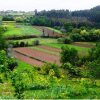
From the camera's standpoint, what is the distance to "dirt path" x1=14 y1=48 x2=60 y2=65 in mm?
64412

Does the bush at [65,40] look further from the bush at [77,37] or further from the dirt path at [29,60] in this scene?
the dirt path at [29,60]

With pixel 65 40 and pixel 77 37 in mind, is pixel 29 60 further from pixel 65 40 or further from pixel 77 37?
pixel 77 37

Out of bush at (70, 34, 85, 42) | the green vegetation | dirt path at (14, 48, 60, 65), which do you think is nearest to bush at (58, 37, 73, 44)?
the green vegetation

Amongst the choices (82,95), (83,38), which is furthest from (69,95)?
(83,38)

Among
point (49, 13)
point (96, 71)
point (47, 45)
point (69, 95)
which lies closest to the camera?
point (69, 95)

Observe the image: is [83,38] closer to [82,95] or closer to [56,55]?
[56,55]

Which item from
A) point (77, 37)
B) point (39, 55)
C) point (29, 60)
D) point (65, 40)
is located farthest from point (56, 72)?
point (77, 37)

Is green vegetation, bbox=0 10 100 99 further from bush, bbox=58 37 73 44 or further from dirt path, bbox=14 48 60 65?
dirt path, bbox=14 48 60 65

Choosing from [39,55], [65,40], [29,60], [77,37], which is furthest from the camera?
[77,37]

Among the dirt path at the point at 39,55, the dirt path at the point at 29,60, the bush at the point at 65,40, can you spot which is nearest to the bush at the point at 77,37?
the bush at the point at 65,40

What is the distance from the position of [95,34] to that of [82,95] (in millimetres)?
70072

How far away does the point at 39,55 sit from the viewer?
68.6 metres

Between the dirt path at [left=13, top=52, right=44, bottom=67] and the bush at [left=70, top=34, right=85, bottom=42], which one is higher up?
the dirt path at [left=13, top=52, right=44, bottom=67]

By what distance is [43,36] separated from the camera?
99.4 metres
